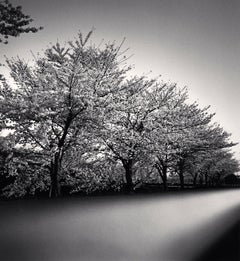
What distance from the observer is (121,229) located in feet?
2.84

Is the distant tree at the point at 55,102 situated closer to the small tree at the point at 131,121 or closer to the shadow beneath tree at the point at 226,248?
the small tree at the point at 131,121

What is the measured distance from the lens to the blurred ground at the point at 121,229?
2.25ft

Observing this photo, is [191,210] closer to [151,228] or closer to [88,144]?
[151,228]

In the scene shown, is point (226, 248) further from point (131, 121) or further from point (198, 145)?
point (198, 145)

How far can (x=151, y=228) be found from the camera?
3.21 feet

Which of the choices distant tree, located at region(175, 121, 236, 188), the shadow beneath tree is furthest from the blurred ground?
distant tree, located at region(175, 121, 236, 188)

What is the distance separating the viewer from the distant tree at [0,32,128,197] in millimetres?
8125

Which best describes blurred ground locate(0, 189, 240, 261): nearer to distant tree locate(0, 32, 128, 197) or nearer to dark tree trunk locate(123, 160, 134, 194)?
distant tree locate(0, 32, 128, 197)

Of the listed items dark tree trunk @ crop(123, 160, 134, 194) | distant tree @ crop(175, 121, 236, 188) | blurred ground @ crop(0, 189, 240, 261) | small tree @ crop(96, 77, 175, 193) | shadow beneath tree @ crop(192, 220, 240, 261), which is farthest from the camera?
distant tree @ crop(175, 121, 236, 188)

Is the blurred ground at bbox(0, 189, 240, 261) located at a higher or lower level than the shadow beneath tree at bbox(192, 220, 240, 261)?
higher

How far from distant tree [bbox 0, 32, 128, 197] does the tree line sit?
0.03 meters

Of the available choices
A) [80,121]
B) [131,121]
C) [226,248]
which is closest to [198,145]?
[131,121]

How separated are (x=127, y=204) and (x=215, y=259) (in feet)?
1.67

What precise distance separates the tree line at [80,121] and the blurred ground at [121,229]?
6.91m
